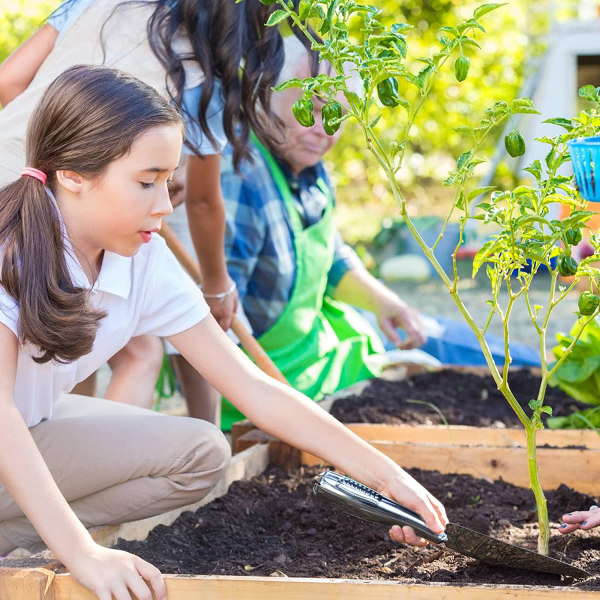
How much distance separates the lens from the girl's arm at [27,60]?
229 cm

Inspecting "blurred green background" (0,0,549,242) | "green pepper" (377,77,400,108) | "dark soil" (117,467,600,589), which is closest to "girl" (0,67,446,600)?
"dark soil" (117,467,600,589)

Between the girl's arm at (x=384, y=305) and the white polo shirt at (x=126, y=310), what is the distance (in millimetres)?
1439

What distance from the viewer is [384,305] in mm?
3344

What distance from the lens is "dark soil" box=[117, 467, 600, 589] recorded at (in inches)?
66.2

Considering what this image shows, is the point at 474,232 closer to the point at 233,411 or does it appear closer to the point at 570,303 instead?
the point at 570,303

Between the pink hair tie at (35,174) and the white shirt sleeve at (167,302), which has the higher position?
the pink hair tie at (35,174)

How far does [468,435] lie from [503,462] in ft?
0.93

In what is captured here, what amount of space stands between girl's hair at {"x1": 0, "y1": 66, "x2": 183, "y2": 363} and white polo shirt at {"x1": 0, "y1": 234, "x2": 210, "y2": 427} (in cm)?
12

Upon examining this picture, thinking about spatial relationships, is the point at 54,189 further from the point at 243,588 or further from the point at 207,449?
the point at 243,588

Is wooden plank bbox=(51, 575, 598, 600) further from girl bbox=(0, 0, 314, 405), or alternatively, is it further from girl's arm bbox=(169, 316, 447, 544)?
girl bbox=(0, 0, 314, 405)

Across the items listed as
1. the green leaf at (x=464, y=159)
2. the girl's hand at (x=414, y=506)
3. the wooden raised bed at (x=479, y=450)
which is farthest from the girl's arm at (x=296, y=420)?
the wooden raised bed at (x=479, y=450)

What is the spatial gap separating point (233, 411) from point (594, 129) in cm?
204

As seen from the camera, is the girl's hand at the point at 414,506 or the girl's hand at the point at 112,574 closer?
the girl's hand at the point at 112,574

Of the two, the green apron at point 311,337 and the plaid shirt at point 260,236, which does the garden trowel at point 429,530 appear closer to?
the green apron at point 311,337
